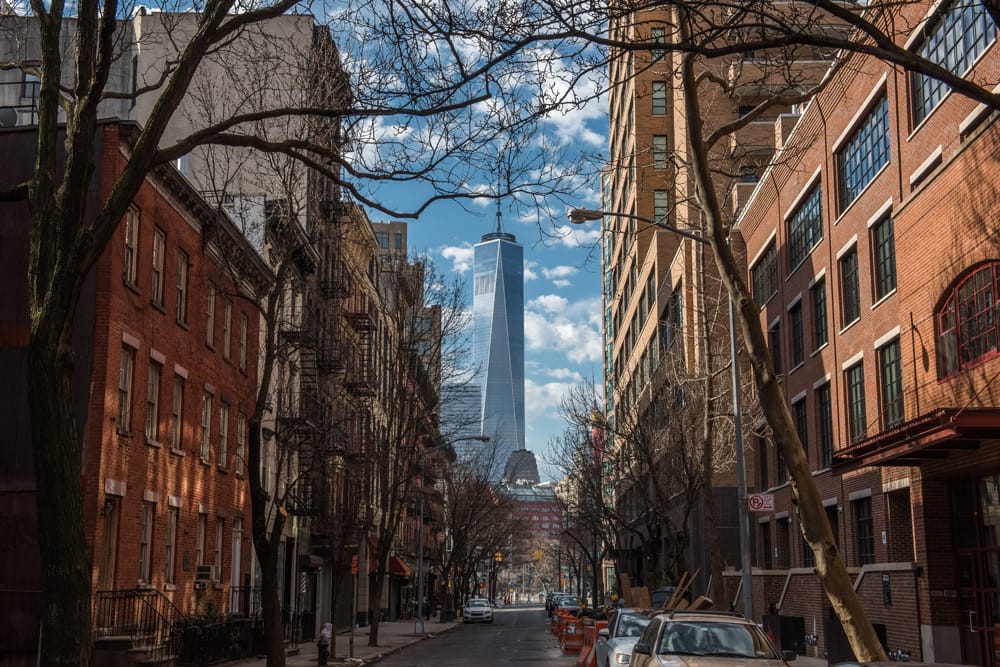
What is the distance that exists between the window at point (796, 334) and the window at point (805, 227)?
1.45 metres

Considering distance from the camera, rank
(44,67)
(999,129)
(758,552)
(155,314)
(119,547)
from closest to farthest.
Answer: (44,67) → (999,129) → (119,547) → (155,314) → (758,552)

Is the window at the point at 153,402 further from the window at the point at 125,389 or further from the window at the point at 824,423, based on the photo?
the window at the point at 824,423

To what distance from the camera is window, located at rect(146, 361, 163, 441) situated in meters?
25.6

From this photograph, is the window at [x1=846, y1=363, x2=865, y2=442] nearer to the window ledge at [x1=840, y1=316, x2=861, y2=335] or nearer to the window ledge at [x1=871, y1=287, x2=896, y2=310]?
the window ledge at [x1=840, y1=316, x2=861, y2=335]

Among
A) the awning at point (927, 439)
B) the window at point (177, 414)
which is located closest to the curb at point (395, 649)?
the window at point (177, 414)

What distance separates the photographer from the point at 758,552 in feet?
132

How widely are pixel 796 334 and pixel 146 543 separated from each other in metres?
21.6

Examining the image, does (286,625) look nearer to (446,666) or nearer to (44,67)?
(446,666)

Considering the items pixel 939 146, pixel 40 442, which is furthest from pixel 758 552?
pixel 40 442

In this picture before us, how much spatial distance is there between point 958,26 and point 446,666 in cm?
1972

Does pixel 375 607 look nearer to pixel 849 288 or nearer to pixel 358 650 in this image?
pixel 358 650

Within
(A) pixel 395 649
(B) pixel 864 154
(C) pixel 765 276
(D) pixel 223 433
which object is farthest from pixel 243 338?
(B) pixel 864 154

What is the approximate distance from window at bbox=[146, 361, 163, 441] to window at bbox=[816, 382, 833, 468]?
61.6 ft

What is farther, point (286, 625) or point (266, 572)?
point (286, 625)
